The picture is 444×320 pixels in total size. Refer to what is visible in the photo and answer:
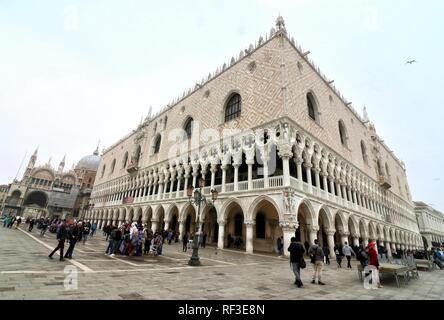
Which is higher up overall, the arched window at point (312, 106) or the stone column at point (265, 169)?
the arched window at point (312, 106)

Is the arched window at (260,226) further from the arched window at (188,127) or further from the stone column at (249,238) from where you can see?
the arched window at (188,127)

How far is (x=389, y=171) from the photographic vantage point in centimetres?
3566

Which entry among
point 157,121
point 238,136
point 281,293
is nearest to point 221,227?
point 238,136

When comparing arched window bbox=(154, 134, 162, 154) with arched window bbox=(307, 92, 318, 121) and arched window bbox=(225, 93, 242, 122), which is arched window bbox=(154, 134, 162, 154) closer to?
arched window bbox=(225, 93, 242, 122)

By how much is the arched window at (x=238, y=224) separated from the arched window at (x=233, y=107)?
29.8 feet

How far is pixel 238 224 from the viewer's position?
18797 mm

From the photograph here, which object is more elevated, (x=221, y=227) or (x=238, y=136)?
(x=238, y=136)

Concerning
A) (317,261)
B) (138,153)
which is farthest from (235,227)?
(138,153)

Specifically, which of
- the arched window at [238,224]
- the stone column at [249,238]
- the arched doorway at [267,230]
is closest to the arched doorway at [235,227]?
the arched window at [238,224]

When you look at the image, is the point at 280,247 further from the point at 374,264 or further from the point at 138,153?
the point at 138,153

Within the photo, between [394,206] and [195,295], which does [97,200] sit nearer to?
[195,295]

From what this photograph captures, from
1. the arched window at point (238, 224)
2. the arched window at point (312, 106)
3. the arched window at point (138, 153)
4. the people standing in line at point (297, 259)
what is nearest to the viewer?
the people standing in line at point (297, 259)

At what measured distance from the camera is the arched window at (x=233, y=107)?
2042 cm
